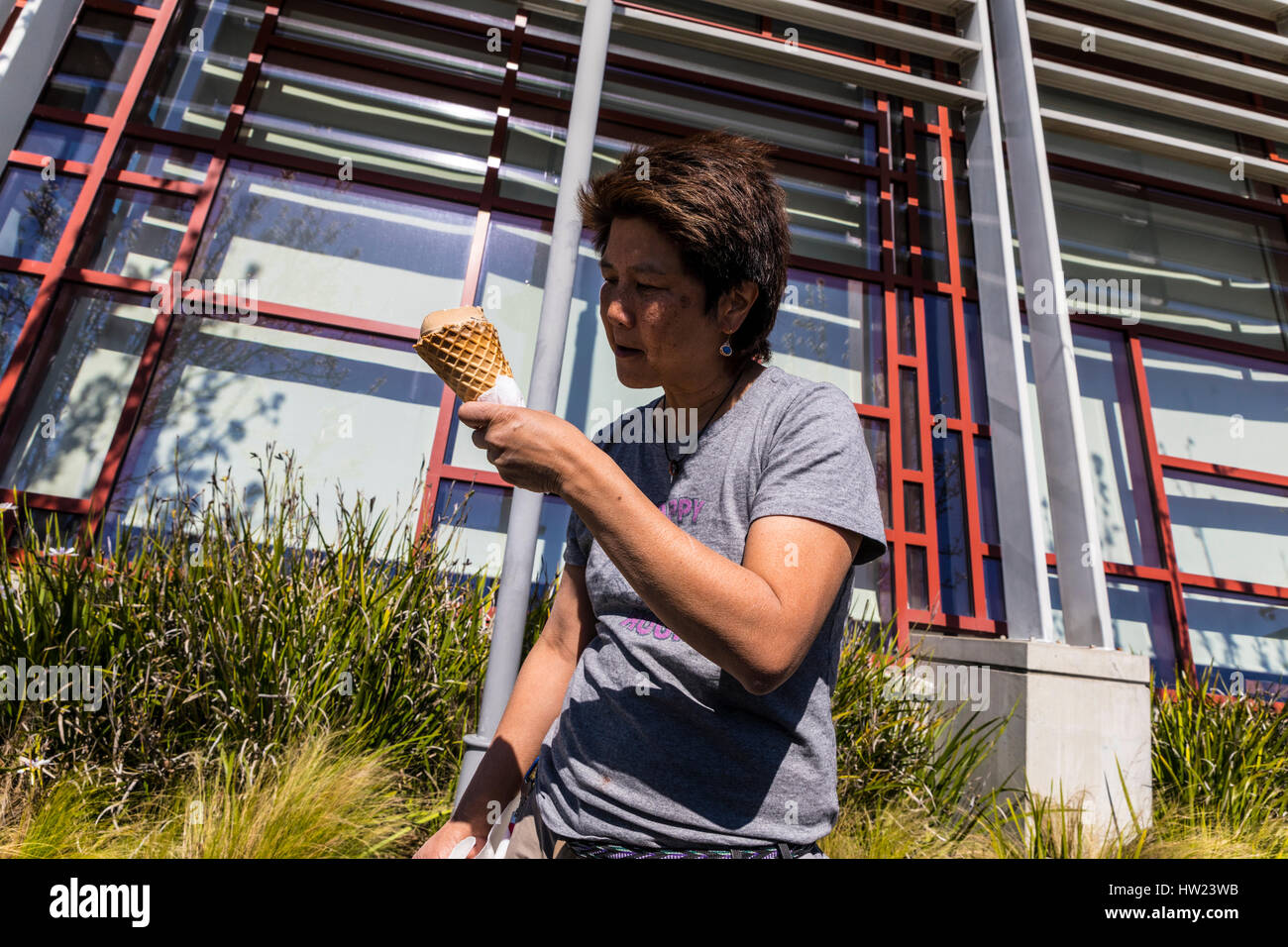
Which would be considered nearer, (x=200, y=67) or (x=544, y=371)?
(x=544, y=371)

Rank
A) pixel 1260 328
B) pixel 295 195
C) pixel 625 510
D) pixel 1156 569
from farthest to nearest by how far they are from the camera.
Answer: pixel 1260 328 → pixel 1156 569 → pixel 295 195 → pixel 625 510

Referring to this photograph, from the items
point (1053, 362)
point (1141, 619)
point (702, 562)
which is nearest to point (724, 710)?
point (702, 562)

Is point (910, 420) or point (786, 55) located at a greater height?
point (786, 55)

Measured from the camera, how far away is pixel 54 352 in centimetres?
433

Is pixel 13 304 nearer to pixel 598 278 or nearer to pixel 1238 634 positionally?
pixel 598 278

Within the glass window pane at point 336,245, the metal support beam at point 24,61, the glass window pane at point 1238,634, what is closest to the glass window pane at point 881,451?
the glass window pane at point 1238,634

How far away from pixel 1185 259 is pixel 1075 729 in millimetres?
4802

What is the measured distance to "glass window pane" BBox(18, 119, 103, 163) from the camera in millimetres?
4582

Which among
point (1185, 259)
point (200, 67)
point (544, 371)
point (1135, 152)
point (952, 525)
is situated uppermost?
point (1135, 152)

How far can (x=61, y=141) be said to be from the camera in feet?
15.1

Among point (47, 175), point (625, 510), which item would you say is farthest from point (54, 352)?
point (625, 510)
